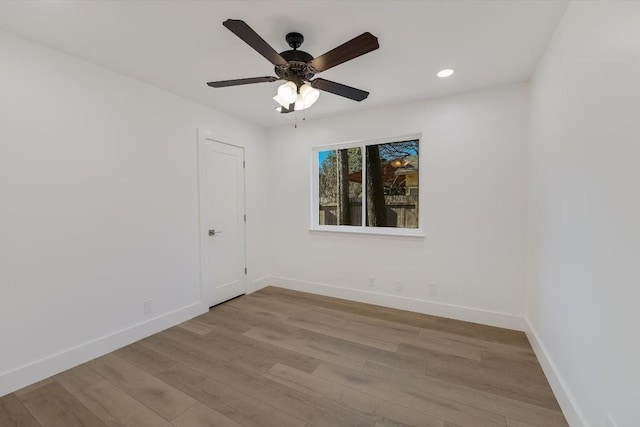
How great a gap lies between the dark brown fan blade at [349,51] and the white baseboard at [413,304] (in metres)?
2.78

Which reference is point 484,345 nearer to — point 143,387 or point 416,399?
point 416,399

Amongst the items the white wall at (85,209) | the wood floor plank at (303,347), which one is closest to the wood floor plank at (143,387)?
the white wall at (85,209)

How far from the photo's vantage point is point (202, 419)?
5.45 feet

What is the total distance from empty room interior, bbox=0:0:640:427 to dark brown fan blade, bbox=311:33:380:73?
1 cm

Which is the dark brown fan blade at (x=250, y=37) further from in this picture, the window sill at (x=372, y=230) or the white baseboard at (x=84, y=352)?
the white baseboard at (x=84, y=352)

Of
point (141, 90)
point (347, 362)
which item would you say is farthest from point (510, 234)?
point (141, 90)

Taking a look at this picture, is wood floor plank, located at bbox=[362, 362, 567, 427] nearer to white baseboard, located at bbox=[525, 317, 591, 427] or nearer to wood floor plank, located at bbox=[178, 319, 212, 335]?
white baseboard, located at bbox=[525, 317, 591, 427]

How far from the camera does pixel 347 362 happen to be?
2.25m

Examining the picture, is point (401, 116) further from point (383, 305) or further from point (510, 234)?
point (383, 305)

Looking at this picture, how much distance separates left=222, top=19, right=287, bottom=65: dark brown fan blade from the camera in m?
1.36

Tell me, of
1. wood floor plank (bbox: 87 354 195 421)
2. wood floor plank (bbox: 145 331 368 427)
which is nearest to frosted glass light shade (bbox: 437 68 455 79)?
wood floor plank (bbox: 145 331 368 427)

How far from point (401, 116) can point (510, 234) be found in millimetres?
1811

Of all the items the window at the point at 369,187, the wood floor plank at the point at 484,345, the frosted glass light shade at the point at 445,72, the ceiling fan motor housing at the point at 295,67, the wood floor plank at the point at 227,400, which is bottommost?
the wood floor plank at the point at 227,400

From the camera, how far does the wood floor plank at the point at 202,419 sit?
1.62 m
